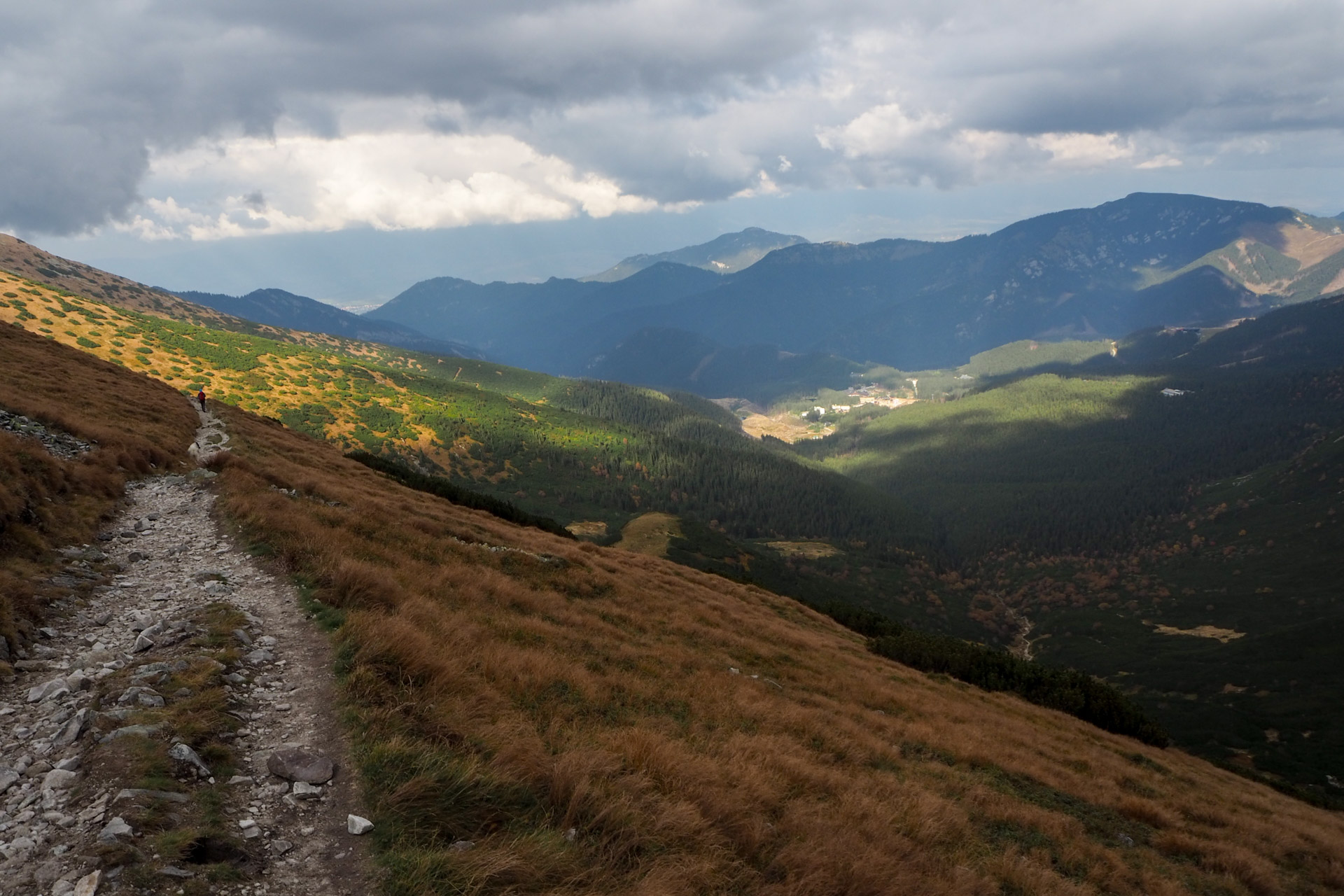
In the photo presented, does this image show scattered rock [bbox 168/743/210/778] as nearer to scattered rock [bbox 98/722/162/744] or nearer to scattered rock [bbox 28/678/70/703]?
scattered rock [bbox 98/722/162/744]

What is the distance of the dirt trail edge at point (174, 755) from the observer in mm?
5906

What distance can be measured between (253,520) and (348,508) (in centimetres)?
691

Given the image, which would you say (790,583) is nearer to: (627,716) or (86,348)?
(627,716)

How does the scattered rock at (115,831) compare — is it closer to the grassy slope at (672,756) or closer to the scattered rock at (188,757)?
the scattered rock at (188,757)

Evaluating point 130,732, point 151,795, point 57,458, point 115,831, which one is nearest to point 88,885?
point 115,831

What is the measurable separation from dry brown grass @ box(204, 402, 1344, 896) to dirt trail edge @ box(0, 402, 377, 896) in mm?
695

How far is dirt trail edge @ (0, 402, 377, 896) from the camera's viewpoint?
591 cm

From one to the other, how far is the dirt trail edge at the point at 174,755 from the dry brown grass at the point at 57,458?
1495 mm

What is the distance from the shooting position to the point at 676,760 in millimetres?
10219

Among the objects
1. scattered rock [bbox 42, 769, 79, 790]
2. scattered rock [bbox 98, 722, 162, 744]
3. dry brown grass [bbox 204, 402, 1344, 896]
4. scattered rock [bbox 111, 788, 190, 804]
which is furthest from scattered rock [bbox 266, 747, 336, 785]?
scattered rock [bbox 42, 769, 79, 790]

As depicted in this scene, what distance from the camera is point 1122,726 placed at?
128 feet

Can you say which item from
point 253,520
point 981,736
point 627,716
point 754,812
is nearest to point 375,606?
point 627,716

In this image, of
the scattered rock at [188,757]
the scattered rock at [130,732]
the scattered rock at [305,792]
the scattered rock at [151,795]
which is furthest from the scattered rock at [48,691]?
the scattered rock at [305,792]

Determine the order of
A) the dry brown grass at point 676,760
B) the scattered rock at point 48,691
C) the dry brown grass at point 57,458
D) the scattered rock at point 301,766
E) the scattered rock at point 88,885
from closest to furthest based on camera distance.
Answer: the scattered rock at point 88,885 → the scattered rock at point 301,766 → the dry brown grass at point 676,760 → the scattered rock at point 48,691 → the dry brown grass at point 57,458
